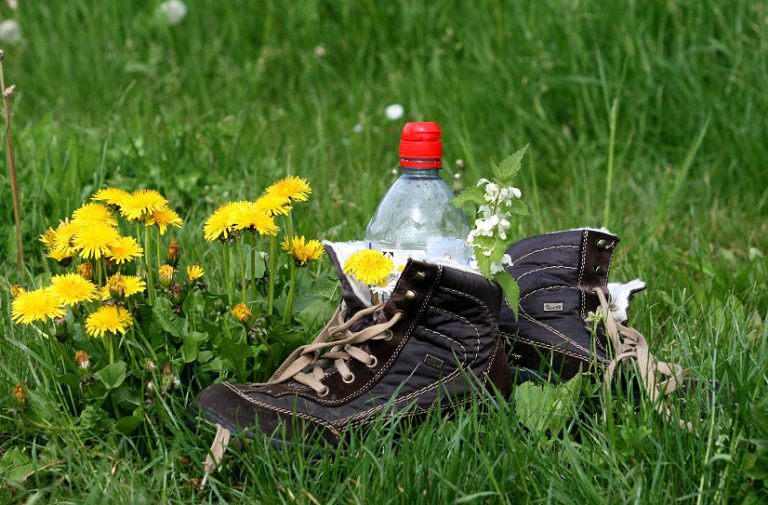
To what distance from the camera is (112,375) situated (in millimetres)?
1901

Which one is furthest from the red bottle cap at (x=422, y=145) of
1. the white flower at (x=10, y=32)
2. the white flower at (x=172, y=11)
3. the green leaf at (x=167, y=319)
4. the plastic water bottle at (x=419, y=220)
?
the white flower at (x=10, y=32)

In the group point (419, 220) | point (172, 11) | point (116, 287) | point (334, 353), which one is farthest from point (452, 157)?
point (116, 287)

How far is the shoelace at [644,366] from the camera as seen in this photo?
6.14ft

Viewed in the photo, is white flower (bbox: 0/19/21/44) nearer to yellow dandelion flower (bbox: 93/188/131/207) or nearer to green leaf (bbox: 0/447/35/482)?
yellow dandelion flower (bbox: 93/188/131/207)

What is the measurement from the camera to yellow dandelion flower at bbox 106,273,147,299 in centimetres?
185

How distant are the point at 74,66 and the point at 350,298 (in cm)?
324

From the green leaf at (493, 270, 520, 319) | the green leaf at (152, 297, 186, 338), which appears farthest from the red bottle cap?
the green leaf at (152, 297, 186, 338)

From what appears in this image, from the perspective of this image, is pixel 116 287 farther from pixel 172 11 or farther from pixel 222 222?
pixel 172 11

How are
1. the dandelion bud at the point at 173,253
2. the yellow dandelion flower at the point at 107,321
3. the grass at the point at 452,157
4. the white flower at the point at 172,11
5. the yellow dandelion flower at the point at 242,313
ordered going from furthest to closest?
1. the white flower at the point at 172,11
2. the dandelion bud at the point at 173,253
3. the yellow dandelion flower at the point at 242,313
4. the yellow dandelion flower at the point at 107,321
5. the grass at the point at 452,157

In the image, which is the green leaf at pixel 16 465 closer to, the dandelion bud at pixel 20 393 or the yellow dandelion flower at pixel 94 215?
the dandelion bud at pixel 20 393

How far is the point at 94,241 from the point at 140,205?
0.40 feet

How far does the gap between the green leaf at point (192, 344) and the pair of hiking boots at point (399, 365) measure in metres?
0.11

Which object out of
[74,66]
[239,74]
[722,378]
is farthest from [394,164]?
[722,378]

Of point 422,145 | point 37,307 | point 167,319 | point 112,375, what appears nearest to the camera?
point 37,307
